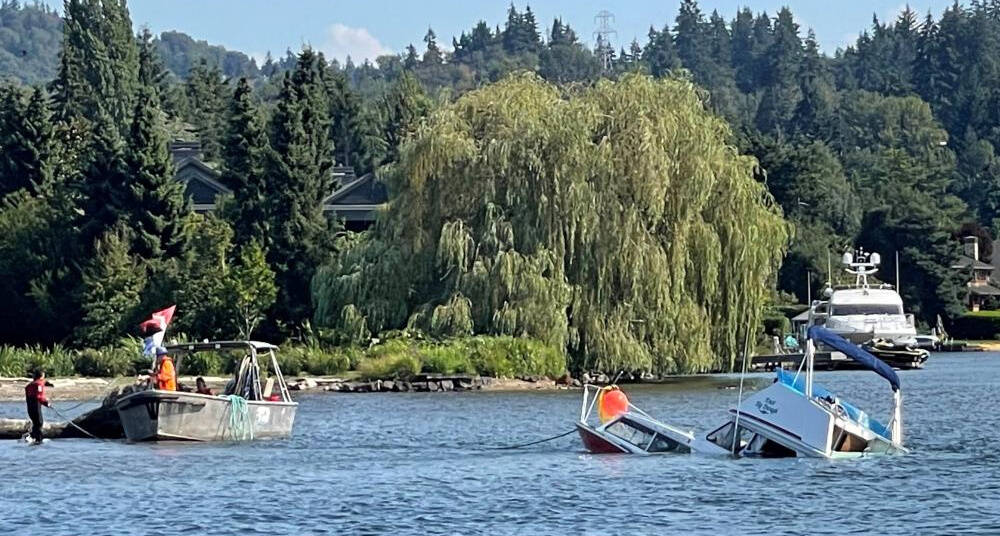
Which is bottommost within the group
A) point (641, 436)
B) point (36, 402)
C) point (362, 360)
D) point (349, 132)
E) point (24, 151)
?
point (641, 436)

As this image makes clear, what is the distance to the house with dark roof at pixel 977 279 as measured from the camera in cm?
13588

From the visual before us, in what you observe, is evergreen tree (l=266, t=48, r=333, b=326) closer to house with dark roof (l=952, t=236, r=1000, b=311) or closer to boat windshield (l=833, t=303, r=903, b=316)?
boat windshield (l=833, t=303, r=903, b=316)

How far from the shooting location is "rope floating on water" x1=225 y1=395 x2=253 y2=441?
42.4 metres

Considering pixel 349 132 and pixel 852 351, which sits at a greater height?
pixel 349 132

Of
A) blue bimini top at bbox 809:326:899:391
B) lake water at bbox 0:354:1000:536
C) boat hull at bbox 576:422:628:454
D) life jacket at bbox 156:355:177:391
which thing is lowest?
lake water at bbox 0:354:1000:536

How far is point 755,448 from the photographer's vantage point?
37.4 m

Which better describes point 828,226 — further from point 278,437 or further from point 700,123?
point 278,437

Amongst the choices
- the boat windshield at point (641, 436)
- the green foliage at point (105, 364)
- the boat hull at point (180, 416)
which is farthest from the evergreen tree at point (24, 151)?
the boat windshield at point (641, 436)

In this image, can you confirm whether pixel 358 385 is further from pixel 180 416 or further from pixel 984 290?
pixel 984 290

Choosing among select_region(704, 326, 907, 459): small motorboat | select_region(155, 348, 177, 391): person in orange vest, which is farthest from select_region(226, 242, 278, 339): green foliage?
select_region(704, 326, 907, 459): small motorboat

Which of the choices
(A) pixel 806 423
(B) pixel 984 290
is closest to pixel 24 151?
(A) pixel 806 423

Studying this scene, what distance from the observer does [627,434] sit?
38.9 metres

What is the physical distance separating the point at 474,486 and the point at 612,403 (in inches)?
216

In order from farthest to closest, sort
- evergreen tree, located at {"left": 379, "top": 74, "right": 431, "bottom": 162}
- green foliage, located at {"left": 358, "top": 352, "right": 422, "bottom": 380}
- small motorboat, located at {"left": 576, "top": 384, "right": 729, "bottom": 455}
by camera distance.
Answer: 1. evergreen tree, located at {"left": 379, "top": 74, "right": 431, "bottom": 162}
2. green foliage, located at {"left": 358, "top": 352, "right": 422, "bottom": 380}
3. small motorboat, located at {"left": 576, "top": 384, "right": 729, "bottom": 455}
